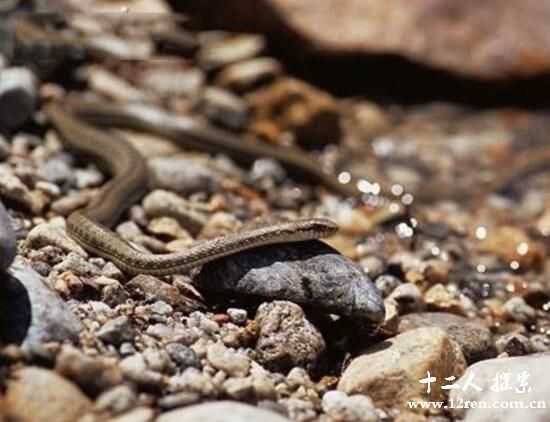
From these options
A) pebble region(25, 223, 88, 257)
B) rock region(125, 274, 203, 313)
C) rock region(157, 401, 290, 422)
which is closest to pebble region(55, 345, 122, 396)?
rock region(157, 401, 290, 422)

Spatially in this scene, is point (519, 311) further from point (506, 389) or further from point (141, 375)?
point (141, 375)

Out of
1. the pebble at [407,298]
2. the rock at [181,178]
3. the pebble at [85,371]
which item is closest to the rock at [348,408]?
the pebble at [85,371]

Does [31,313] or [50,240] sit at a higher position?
[50,240]

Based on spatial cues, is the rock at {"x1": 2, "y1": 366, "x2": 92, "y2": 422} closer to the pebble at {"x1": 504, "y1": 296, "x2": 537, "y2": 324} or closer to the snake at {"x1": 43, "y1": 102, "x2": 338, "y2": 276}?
the snake at {"x1": 43, "y1": 102, "x2": 338, "y2": 276}

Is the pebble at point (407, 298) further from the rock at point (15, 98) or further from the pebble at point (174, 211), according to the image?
the rock at point (15, 98)

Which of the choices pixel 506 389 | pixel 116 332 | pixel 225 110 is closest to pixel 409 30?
pixel 225 110

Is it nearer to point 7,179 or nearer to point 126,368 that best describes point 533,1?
point 7,179
